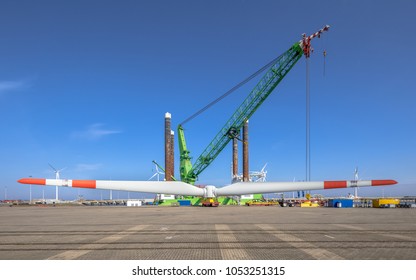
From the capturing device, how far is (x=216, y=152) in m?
120

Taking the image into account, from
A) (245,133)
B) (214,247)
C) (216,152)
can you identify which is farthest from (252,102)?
(214,247)

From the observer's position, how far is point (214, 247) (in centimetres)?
1496

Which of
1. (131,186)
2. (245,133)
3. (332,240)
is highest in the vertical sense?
(245,133)

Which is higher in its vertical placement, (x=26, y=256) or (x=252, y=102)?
(x=252, y=102)

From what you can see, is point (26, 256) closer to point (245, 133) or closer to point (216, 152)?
point (216, 152)

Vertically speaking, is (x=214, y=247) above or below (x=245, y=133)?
below

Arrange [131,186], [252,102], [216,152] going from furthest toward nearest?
1. [216,152]
2. [252,102]
3. [131,186]
